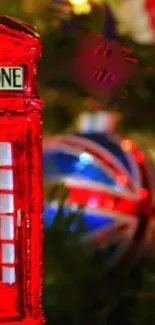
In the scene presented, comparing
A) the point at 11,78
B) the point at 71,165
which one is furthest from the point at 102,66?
the point at 71,165

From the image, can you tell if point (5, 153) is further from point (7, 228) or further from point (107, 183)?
point (107, 183)

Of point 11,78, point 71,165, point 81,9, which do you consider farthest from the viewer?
point 71,165

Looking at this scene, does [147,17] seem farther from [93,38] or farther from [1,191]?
[1,191]

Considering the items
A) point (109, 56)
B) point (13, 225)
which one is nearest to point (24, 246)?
point (13, 225)

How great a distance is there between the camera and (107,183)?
587 mm

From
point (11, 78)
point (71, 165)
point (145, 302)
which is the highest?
point (11, 78)

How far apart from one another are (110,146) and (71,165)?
0.05 m

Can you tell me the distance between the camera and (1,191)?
1.01ft

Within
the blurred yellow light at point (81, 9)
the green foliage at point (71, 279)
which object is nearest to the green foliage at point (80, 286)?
the green foliage at point (71, 279)

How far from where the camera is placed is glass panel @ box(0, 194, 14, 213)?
12.1 inches

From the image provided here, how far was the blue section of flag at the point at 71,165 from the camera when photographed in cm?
56

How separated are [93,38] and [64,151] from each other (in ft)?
0.66

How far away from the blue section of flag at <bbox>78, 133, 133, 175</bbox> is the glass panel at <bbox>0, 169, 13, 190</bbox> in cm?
28

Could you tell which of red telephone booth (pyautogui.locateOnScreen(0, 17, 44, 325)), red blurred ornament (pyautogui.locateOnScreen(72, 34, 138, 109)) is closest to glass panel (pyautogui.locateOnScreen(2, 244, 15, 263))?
red telephone booth (pyautogui.locateOnScreen(0, 17, 44, 325))
